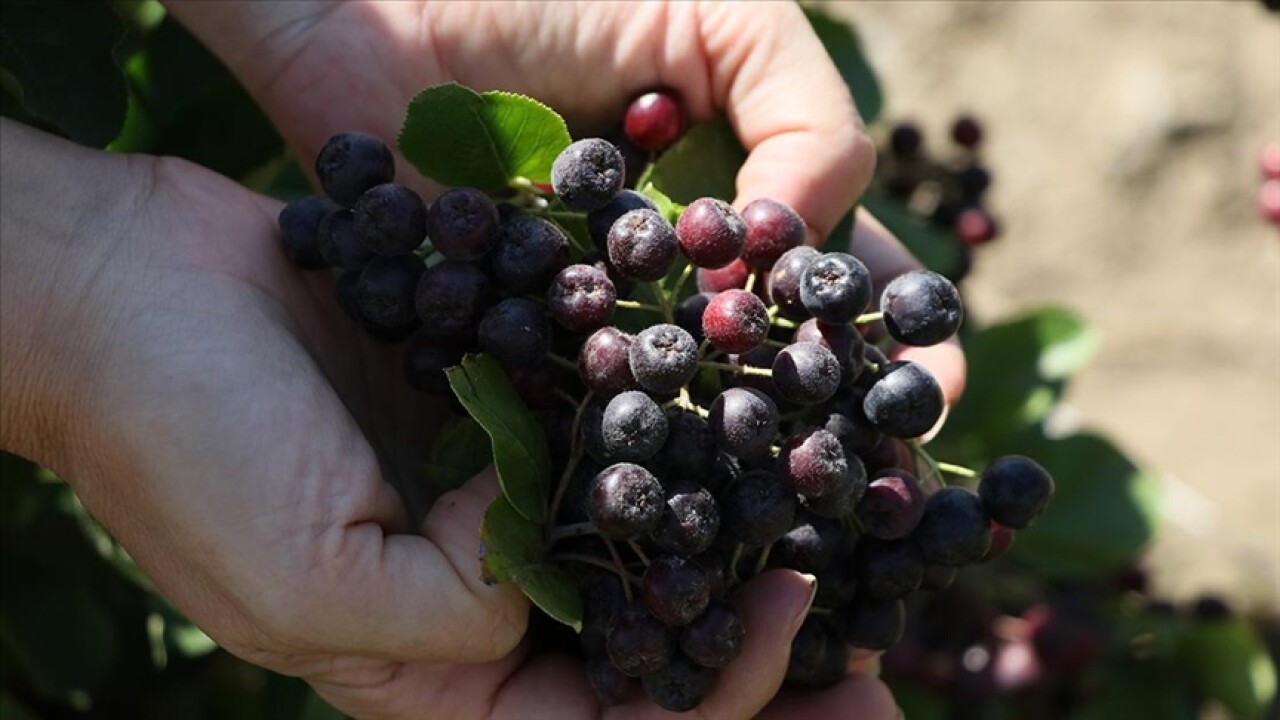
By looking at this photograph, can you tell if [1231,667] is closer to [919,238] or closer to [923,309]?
[919,238]

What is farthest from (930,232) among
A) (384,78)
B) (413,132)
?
(413,132)

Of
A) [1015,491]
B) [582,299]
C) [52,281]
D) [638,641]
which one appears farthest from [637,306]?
[52,281]

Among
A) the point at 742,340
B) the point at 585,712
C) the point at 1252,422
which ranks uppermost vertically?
the point at 742,340

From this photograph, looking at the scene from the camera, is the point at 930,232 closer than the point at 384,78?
No

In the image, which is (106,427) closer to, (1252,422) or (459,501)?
(459,501)

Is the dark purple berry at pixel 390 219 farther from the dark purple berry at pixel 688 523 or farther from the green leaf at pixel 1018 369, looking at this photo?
the green leaf at pixel 1018 369

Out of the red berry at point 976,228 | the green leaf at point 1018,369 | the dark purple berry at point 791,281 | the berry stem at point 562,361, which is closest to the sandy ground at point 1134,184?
Result: the green leaf at point 1018,369

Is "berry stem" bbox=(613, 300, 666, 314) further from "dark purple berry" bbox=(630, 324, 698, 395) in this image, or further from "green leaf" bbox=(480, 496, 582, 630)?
"green leaf" bbox=(480, 496, 582, 630)

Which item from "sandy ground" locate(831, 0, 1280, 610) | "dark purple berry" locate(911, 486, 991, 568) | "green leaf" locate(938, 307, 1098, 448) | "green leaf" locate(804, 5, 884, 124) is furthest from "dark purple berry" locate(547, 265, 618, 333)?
"sandy ground" locate(831, 0, 1280, 610)
